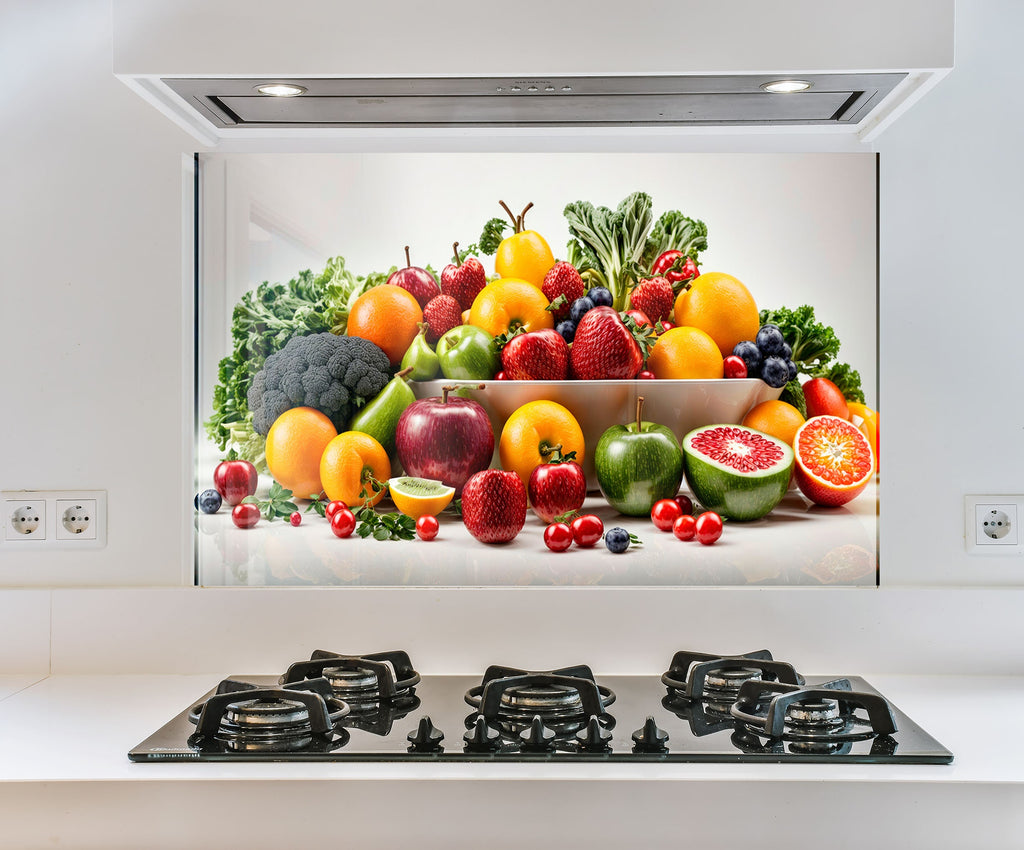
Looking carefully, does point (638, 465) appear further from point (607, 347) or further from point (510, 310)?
point (510, 310)

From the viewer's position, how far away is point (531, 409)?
1.30m

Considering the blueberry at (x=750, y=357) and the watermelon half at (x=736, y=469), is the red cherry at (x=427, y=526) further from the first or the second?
the blueberry at (x=750, y=357)

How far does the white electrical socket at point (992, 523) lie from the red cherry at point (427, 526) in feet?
2.65

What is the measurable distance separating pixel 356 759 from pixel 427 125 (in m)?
0.89

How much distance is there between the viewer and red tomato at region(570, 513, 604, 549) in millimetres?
1281

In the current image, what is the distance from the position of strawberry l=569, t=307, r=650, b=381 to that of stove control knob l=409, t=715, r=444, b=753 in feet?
1.88

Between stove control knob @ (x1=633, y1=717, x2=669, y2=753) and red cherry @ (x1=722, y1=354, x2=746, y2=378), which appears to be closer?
stove control knob @ (x1=633, y1=717, x2=669, y2=753)

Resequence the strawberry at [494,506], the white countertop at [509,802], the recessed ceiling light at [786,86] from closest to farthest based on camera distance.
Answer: the white countertop at [509,802] → the recessed ceiling light at [786,86] → the strawberry at [494,506]

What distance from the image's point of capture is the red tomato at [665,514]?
129 centimetres

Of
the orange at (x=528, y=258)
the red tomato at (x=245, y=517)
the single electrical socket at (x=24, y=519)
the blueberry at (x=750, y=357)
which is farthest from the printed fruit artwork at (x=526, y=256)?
the single electrical socket at (x=24, y=519)

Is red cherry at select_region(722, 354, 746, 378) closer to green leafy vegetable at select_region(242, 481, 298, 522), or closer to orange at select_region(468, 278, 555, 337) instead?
orange at select_region(468, 278, 555, 337)

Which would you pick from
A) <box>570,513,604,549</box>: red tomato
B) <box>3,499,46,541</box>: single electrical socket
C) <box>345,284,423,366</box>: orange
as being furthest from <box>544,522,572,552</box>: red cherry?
<box>3,499,46,541</box>: single electrical socket

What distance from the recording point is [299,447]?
4.30ft

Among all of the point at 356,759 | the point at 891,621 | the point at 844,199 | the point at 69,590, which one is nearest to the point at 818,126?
the point at 844,199
